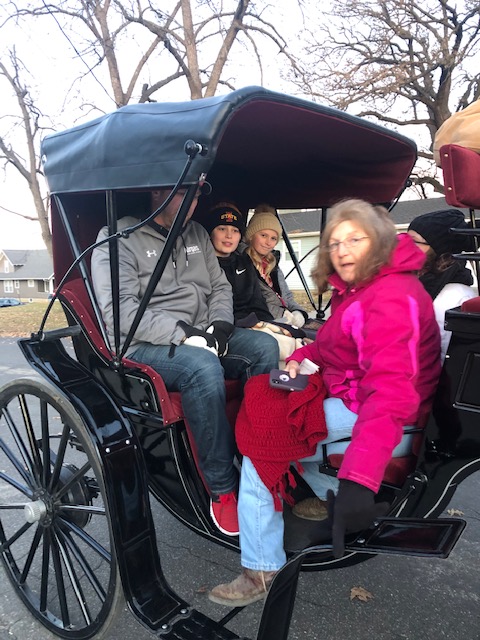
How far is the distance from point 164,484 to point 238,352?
79cm

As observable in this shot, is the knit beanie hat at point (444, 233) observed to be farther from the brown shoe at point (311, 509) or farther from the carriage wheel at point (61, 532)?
the carriage wheel at point (61, 532)

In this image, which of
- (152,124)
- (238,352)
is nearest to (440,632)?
(238,352)

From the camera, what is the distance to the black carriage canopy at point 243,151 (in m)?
1.92

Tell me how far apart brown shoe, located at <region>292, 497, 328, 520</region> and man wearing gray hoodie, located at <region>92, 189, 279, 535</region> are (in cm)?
30

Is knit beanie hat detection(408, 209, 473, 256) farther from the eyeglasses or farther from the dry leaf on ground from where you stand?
the dry leaf on ground

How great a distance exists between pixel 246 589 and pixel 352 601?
807 millimetres

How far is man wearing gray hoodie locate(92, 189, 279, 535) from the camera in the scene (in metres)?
2.30

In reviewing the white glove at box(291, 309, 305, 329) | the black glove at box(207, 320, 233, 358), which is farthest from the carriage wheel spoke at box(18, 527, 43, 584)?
the white glove at box(291, 309, 305, 329)

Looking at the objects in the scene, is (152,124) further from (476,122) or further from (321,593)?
(321,593)

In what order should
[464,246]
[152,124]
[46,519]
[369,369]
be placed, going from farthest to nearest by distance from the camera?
[46,519] → [464,246] → [152,124] → [369,369]

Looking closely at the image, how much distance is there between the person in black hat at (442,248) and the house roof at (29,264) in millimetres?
59549

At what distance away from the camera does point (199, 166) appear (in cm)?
185

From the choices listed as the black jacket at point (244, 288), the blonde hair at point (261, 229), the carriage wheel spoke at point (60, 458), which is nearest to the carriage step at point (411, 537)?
the carriage wheel spoke at point (60, 458)

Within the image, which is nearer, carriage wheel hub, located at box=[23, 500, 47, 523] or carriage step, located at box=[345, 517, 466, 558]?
carriage step, located at box=[345, 517, 466, 558]
